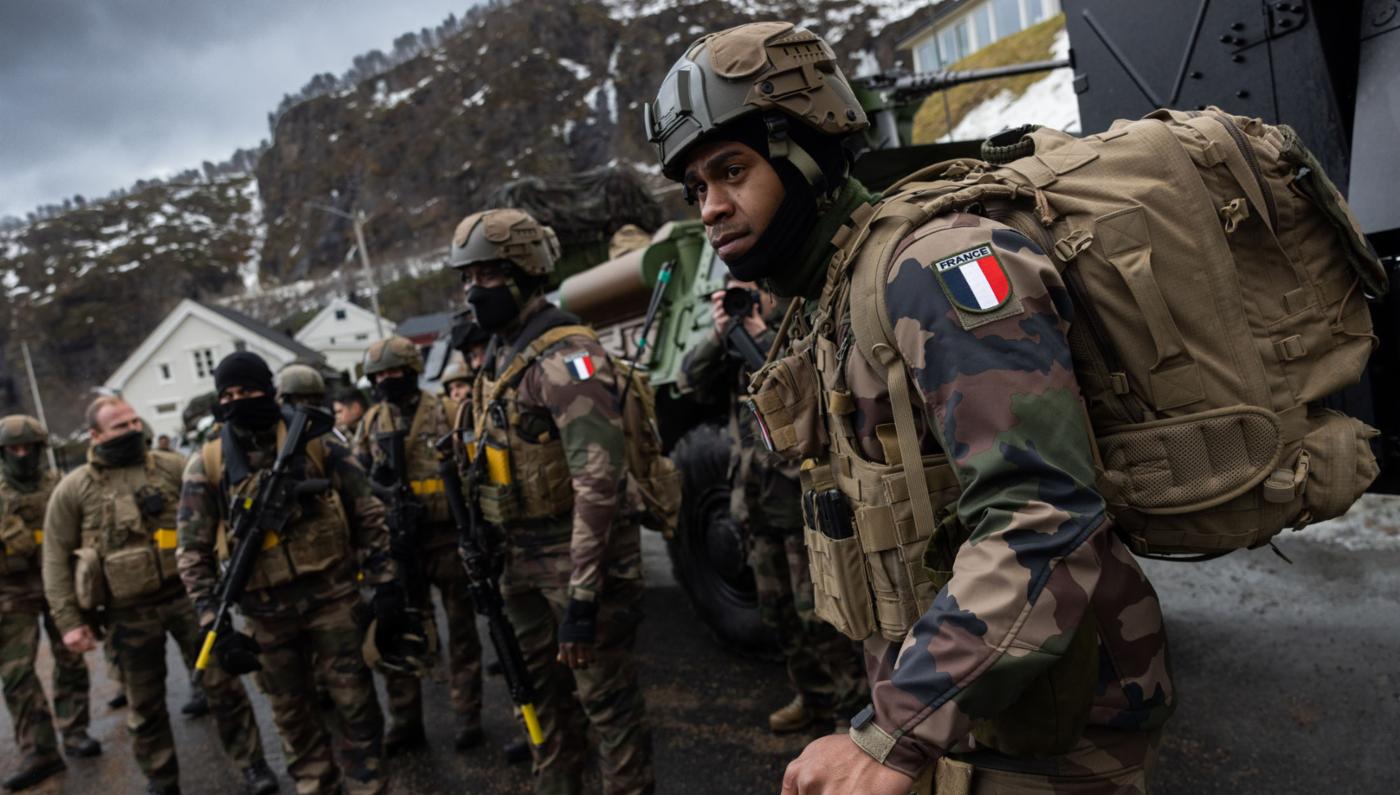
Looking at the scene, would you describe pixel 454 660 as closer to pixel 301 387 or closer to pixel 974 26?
pixel 301 387

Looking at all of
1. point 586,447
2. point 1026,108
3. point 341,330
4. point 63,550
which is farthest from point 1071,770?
point 341,330

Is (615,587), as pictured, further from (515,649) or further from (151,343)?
(151,343)

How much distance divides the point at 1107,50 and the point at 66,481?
5243 mm

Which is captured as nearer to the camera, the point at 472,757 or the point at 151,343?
the point at 472,757

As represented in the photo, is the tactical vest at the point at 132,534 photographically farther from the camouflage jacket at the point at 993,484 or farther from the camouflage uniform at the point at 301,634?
the camouflage jacket at the point at 993,484

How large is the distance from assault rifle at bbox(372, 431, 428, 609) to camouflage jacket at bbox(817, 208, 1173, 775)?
381 centimetres

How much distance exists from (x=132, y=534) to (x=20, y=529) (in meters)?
1.28

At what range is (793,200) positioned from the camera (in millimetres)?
1568

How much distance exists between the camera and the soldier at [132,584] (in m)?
4.32

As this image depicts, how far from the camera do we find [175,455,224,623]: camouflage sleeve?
Result: 140 inches

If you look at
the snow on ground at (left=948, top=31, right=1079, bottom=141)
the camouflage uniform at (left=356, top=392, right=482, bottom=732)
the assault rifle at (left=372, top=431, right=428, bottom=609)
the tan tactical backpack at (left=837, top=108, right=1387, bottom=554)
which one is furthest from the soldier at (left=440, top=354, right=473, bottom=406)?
the snow on ground at (left=948, top=31, right=1079, bottom=141)

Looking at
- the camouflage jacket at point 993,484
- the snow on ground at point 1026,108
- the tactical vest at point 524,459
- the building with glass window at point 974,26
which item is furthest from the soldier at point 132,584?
the building with glass window at point 974,26

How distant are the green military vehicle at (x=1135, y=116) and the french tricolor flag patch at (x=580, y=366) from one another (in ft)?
5.56

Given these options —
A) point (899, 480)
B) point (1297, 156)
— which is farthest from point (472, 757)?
point (1297, 156)
